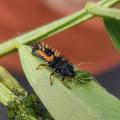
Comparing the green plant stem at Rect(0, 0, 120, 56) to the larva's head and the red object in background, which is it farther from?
the red object in background

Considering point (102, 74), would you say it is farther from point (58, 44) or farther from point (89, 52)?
point (58, 44)

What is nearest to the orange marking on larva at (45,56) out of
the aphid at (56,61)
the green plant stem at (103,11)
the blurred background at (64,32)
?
the aphid at (56,61)

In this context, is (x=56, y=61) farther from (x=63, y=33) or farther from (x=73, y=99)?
(x=63, y=33)

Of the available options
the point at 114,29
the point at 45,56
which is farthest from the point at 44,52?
the point at 114,29

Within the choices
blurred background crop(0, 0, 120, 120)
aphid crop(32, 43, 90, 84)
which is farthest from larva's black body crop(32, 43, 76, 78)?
blurred background crop(0, 0, 120, 120)

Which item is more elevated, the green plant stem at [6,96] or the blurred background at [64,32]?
the blurred background at [64,32]

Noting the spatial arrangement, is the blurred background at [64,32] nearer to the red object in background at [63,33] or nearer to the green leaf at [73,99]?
the red object in background at [63,33]

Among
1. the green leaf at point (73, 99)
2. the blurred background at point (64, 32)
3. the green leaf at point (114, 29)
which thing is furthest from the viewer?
the blurred background at point (64, 32)

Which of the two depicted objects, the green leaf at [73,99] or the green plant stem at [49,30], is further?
the green plant stem at [49,30]
